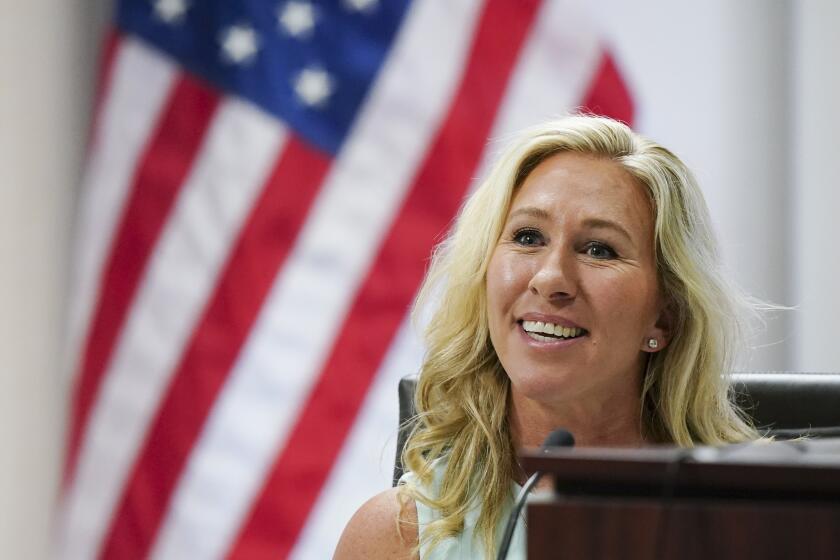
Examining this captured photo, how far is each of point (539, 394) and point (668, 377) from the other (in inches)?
10.3

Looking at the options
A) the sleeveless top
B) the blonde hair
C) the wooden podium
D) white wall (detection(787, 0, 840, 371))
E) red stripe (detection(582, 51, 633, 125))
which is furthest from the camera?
red stripe (detection(582, 51, 633, 125))

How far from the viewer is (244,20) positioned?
111 inches

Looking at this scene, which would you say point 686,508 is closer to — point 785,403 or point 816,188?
point 785,403

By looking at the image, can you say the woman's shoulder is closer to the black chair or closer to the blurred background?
the black chair

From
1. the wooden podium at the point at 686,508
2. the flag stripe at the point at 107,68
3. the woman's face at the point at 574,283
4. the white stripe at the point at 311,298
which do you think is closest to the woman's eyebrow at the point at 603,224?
the woman's face at the point at 574,283

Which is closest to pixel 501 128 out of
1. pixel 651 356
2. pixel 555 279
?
pixel 651 356

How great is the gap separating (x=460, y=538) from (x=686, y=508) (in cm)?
77

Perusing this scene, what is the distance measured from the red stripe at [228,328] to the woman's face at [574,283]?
1.22m

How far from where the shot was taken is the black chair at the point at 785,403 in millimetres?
1654

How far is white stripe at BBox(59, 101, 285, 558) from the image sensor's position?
278 cm

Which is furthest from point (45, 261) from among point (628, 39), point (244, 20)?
point (628, 39)

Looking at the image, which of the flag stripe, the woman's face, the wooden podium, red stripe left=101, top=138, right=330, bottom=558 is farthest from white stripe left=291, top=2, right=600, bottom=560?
the wooden podium

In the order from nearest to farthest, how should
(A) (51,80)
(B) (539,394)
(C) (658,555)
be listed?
(C) (658,555) < (B) (539,394) < (A) (51,80)

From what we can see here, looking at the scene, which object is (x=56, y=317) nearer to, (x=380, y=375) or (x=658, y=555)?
(x=380, y=375)
